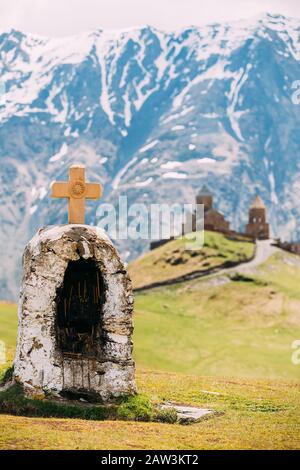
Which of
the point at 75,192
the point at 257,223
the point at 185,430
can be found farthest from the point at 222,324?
the point at 257,223

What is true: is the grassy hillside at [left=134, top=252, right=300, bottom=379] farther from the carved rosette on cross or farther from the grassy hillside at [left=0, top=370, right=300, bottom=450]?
the carved rosette on cross

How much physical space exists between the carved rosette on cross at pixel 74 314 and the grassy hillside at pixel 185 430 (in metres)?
2.23

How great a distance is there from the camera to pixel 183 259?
14062 cm

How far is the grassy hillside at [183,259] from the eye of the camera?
135 meters

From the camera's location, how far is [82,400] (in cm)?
2970

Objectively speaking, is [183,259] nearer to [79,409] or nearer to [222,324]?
[222,324]

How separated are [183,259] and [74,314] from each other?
109678 millimetres

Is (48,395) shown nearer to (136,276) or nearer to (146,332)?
(146,332)

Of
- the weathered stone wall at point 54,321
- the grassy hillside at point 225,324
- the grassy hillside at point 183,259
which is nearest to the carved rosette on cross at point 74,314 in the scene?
the weathered stone wall at point 54,321

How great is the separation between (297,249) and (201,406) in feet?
471

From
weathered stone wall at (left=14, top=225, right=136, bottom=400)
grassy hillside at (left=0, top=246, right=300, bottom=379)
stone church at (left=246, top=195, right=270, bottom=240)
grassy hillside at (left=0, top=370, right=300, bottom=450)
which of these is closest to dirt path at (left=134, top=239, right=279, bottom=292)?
grassy hillside at (left=0, top=246, right=300, bottom=379)

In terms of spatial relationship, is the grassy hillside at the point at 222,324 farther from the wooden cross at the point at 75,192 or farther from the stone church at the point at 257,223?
the stone church at the point at 257,223

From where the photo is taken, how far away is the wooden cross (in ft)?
104

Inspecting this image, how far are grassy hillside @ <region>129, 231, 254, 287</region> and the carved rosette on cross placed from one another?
329 ft
